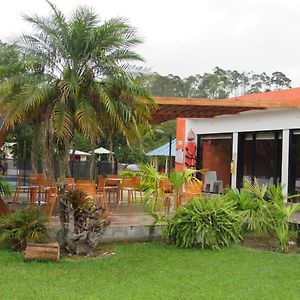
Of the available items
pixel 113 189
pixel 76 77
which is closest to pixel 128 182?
pixel 113 189

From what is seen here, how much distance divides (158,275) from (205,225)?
2.35 meters

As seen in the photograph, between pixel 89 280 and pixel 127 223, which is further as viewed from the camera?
pixel 127 223

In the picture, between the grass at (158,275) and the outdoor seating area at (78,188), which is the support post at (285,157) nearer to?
the outdoor seating area at (78,188)

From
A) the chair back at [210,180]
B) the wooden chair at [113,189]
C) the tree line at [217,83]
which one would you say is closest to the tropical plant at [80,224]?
the wooden chair at [113,189]

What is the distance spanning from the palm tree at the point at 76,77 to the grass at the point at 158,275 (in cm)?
210

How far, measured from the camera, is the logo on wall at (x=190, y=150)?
1895cm

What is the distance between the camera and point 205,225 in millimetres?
9422

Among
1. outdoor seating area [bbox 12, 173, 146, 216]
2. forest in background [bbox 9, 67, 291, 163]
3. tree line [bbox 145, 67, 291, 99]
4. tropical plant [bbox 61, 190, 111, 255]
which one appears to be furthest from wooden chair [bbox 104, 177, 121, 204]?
tree line [bbox 145, 67, 291, 99]

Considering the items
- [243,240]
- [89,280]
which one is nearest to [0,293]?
[89,280]

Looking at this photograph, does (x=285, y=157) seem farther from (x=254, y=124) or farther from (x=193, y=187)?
(x=193, y=187)

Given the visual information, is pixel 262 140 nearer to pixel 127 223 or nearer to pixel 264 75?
pixel 127 223

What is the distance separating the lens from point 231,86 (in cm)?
6362

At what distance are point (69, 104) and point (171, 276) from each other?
339 cm

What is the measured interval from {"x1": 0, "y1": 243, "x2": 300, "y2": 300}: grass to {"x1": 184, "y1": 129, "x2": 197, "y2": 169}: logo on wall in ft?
32.0
